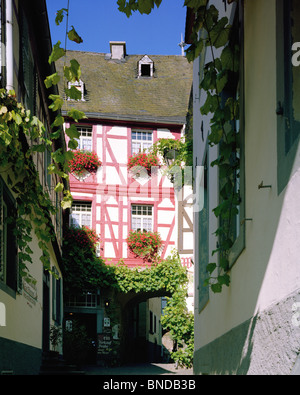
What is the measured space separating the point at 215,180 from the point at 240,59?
6.81 ft

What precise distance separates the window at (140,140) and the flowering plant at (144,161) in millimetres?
517

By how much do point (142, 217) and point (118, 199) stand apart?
1.01 m

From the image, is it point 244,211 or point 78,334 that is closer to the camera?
point 244,211

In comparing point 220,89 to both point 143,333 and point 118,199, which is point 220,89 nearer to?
point 118,199

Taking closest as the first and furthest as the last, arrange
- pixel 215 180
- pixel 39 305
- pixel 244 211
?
pixel 244 211
pixel 215 180
pixel 39 305

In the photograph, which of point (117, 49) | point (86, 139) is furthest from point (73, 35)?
point (117, 49)

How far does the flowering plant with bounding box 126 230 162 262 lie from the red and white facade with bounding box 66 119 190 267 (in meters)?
0.22

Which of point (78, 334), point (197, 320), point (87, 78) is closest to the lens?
point (197, 320)

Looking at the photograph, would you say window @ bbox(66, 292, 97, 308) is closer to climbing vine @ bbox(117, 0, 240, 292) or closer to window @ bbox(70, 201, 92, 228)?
window @ bbox(70, 201, 92, 228)

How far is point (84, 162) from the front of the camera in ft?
67.7

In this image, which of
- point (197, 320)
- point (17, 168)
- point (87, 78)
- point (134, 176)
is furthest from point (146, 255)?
point (17, 168)

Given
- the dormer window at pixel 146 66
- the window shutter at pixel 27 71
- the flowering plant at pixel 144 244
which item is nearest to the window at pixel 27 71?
the window shutter at pixel 27 71

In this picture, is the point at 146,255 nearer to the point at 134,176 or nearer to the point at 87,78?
the point at 134,176

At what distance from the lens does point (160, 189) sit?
2102 cm
